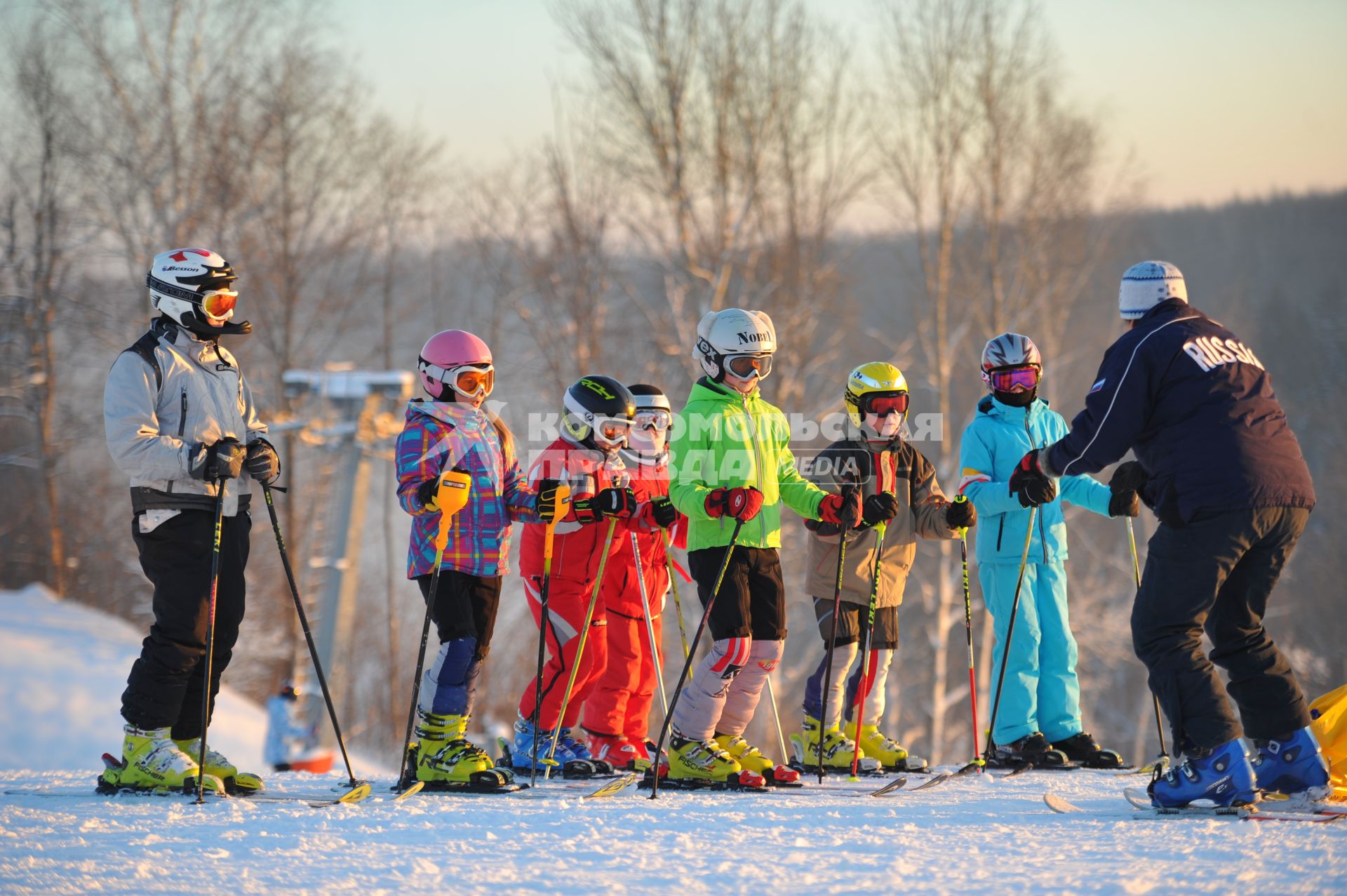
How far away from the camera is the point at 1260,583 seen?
4312mm

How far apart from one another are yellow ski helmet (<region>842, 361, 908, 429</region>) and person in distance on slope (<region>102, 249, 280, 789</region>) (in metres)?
2.91

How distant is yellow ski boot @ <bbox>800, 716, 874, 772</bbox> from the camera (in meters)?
Result: 5.73

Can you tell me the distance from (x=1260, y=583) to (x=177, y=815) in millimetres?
4101

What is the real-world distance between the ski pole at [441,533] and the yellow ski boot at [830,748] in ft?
6.70

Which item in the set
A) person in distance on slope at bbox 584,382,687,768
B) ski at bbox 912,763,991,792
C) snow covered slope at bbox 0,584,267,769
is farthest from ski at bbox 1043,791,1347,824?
snow covered slope at bbox 0,584,267,769

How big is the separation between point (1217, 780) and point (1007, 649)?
5.11 feet

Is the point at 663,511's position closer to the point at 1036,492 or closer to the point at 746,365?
the point at 746,365

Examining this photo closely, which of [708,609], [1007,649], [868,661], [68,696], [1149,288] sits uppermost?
[1149,288]

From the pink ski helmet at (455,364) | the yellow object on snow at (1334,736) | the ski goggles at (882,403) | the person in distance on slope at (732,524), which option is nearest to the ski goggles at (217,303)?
the pink ski helmet at (455,364)

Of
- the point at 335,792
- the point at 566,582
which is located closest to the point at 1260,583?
the point at 566,582

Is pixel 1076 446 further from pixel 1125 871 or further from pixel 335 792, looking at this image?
pixel 335 792

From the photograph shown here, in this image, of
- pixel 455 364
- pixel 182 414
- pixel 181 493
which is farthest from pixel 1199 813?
pixel 182 414

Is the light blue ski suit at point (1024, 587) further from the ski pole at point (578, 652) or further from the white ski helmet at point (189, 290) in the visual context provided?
the white ski helmet at point (189, 290)

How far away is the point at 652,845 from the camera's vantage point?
3684mm
